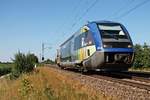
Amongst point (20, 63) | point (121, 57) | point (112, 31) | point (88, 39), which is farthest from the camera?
point (20, 63)

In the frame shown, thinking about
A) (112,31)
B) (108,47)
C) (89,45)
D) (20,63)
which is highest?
(112,31)

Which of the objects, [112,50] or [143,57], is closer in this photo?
[112,50]

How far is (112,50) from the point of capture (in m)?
19.1

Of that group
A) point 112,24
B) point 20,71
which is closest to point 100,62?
A: point 112,24

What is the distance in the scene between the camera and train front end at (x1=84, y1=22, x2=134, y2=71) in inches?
755

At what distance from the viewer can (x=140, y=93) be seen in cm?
1218

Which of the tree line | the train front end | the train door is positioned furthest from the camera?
the tree line

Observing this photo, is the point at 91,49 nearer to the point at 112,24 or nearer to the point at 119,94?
the point at 112,24

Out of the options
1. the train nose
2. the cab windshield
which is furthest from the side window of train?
the train nose

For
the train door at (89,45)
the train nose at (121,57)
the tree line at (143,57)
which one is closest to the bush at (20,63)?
the tree line at (143,57)

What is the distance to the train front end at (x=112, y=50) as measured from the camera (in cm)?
1917

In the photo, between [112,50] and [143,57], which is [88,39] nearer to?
[112,50]

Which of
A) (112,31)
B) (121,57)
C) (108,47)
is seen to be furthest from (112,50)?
(112,31)

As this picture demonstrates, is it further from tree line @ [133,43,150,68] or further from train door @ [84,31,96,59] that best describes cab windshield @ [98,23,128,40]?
tree line @ [133,43,150,68]
